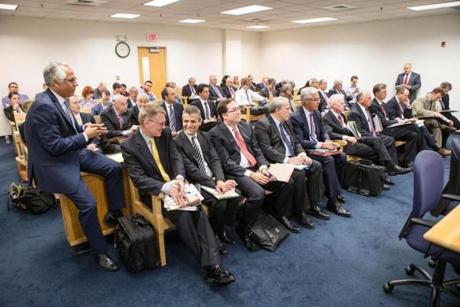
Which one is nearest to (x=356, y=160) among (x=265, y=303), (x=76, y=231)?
(x=265, y=303)

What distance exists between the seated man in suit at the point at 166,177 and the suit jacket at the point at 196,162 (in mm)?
85

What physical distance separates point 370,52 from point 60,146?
30.1ft

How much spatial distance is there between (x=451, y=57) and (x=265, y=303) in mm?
8263

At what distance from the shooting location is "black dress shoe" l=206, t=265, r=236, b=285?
2229 mm

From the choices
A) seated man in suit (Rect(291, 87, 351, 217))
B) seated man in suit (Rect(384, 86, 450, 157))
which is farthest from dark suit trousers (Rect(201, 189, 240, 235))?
seated man in suit (Rect(384, 86, 450, 157))

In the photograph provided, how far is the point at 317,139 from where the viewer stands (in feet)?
12.5

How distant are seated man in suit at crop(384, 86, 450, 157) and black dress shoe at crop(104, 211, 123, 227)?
428 centimetres

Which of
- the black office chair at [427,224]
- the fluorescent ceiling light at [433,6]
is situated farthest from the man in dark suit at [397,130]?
the fluorescent ceiling light at [433,6]

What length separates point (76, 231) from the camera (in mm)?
2646

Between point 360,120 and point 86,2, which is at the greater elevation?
point 86,2

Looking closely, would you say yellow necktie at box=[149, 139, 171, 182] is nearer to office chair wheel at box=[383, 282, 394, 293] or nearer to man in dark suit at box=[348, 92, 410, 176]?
office chair wheel at box=[383, 282, 394, 293]

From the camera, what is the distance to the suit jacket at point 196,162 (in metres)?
2.68

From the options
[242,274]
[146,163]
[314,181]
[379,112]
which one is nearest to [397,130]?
[379,112]

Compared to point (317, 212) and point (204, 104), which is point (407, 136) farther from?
point (204, 104)
